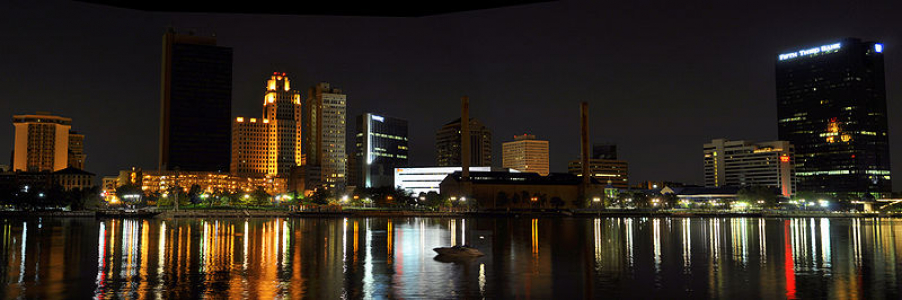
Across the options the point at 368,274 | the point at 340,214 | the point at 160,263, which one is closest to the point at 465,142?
the point at 340,214

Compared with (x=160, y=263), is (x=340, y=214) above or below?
above

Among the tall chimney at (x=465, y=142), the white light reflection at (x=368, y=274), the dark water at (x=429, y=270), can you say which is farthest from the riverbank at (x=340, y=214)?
the white light reflection at (x=368, y=274)

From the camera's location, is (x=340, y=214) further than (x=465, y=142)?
No

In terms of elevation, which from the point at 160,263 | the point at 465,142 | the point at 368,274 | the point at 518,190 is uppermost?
the point at 465,142

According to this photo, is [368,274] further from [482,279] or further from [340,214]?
[340,214]

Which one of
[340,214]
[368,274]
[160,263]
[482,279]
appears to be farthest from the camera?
[340,214]

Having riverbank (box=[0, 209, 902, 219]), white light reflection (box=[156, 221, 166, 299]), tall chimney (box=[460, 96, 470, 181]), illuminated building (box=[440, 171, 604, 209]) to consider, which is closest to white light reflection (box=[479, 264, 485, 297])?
white light reflection (box=[156, 221, 166, 299])

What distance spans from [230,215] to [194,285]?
10008cm

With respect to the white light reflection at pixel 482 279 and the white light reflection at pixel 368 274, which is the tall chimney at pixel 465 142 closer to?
the white light reflection at pixel 368 274

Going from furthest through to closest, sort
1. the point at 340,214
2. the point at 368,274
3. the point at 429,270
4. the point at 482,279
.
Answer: the point at 340,214
the point at 429,270
the point at 368,274
the point at 482,279

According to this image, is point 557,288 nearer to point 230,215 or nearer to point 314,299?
point 314,299

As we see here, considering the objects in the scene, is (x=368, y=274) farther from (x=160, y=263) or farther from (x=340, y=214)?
(x=340, y=214)

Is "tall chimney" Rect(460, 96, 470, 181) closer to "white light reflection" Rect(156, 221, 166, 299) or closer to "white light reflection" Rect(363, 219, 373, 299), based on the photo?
"white light reflection" Rect(156, 221, 166, 299)

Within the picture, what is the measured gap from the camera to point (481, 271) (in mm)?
33125
